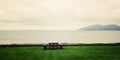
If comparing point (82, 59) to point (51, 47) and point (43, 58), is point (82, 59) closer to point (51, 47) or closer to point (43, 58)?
point (43, 58)

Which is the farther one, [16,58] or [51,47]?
[51,47]

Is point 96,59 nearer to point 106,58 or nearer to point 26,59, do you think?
point 106,58

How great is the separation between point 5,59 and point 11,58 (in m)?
0.49

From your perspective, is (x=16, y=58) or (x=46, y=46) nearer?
(x=16, y=58)

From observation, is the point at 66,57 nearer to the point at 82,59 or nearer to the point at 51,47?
the point at 82,59

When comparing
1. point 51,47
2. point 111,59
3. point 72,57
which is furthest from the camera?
point 51,47

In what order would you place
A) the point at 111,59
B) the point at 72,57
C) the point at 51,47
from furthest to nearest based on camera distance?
1. the point at 51,47
2. the point at 72,57
3. the point at 111,59

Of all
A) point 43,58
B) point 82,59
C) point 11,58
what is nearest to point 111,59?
point 82,59

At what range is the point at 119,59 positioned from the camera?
Answer: 15.4 meters

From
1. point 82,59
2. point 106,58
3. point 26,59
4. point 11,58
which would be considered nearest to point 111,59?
point 106,58

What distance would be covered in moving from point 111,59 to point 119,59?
0.54 meters

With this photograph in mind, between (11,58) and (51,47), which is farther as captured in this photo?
(51,47)

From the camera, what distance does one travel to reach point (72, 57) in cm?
1638

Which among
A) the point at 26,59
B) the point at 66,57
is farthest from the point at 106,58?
the point at 26,59
